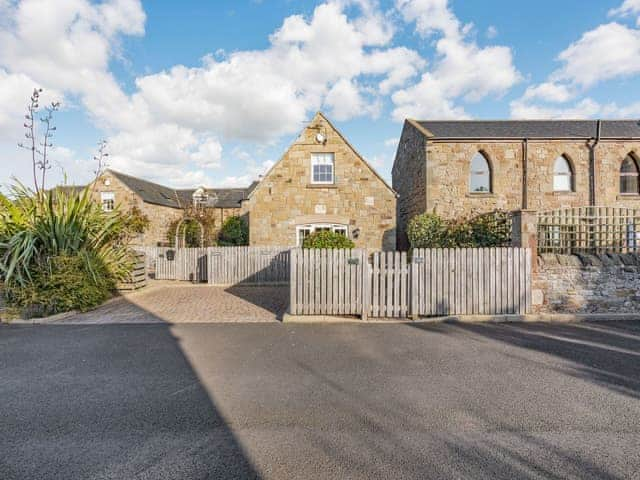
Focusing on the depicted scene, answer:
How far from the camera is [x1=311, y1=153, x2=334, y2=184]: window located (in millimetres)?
15102

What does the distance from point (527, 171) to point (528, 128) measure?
3.34 metres

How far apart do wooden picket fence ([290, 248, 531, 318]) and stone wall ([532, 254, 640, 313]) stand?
74cm

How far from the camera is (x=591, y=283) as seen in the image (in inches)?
309

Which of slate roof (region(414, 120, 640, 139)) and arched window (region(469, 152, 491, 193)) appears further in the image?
slate roof (region(414, 120, 640, 139))

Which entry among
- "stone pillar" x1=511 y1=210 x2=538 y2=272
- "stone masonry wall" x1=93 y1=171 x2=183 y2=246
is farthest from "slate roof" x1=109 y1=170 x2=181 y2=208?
"stone pillar" x1=511 y1=210 x2=538 y2=272

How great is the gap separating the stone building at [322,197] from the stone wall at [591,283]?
722 centimetres

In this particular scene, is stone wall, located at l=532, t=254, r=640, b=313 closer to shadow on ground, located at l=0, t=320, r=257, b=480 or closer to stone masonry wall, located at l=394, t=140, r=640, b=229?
stone masonry wall, located at l=394, t=140, r=640, b=229

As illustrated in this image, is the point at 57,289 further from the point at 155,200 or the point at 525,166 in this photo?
the point at 155,200

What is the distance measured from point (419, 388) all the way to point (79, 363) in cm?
524

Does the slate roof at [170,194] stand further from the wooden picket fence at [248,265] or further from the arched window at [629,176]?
the arched window at [629,176]

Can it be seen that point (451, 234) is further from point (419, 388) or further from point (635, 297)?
point (419, 388)

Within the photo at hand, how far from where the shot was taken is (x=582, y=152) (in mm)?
15797

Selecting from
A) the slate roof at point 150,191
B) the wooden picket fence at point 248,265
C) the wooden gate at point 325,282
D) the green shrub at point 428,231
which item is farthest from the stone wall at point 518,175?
the slate roof at point 150,191

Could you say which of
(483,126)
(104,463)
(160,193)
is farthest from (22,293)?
(160,193)
